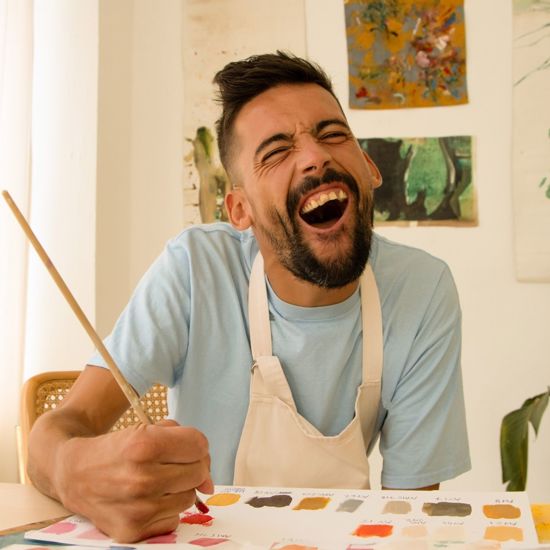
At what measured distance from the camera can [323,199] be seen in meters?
1.23

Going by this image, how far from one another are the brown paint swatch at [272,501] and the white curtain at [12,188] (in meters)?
1.41

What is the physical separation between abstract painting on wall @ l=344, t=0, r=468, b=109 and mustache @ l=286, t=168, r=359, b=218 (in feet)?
4.37

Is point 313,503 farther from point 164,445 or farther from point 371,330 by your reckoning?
point 371,330

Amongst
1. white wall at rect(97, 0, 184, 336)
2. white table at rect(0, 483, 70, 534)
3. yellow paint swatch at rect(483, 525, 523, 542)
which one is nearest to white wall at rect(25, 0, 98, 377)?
white wall at rect(97, 0, 184, 336)

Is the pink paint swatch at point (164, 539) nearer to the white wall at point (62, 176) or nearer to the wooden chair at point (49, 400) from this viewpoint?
the wooden chair at point (49, 400)

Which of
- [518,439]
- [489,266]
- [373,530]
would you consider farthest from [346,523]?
[489,266]

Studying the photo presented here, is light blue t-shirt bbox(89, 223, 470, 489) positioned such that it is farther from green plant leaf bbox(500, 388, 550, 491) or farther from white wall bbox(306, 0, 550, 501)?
white wall bbox(306, 0, 550, 501)

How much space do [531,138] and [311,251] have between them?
1.42 metres

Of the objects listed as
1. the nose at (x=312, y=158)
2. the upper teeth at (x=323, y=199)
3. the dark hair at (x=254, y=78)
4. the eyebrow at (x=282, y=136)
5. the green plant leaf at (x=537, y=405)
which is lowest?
the green plant leaf at (x=537, y=405)

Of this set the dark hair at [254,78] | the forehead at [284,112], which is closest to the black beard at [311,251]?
the forehead at [284,112]

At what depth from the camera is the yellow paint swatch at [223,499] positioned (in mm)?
808

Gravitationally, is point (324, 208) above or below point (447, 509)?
above

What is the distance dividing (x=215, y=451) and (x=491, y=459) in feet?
4.59

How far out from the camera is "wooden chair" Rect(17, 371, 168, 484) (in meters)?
1.33
